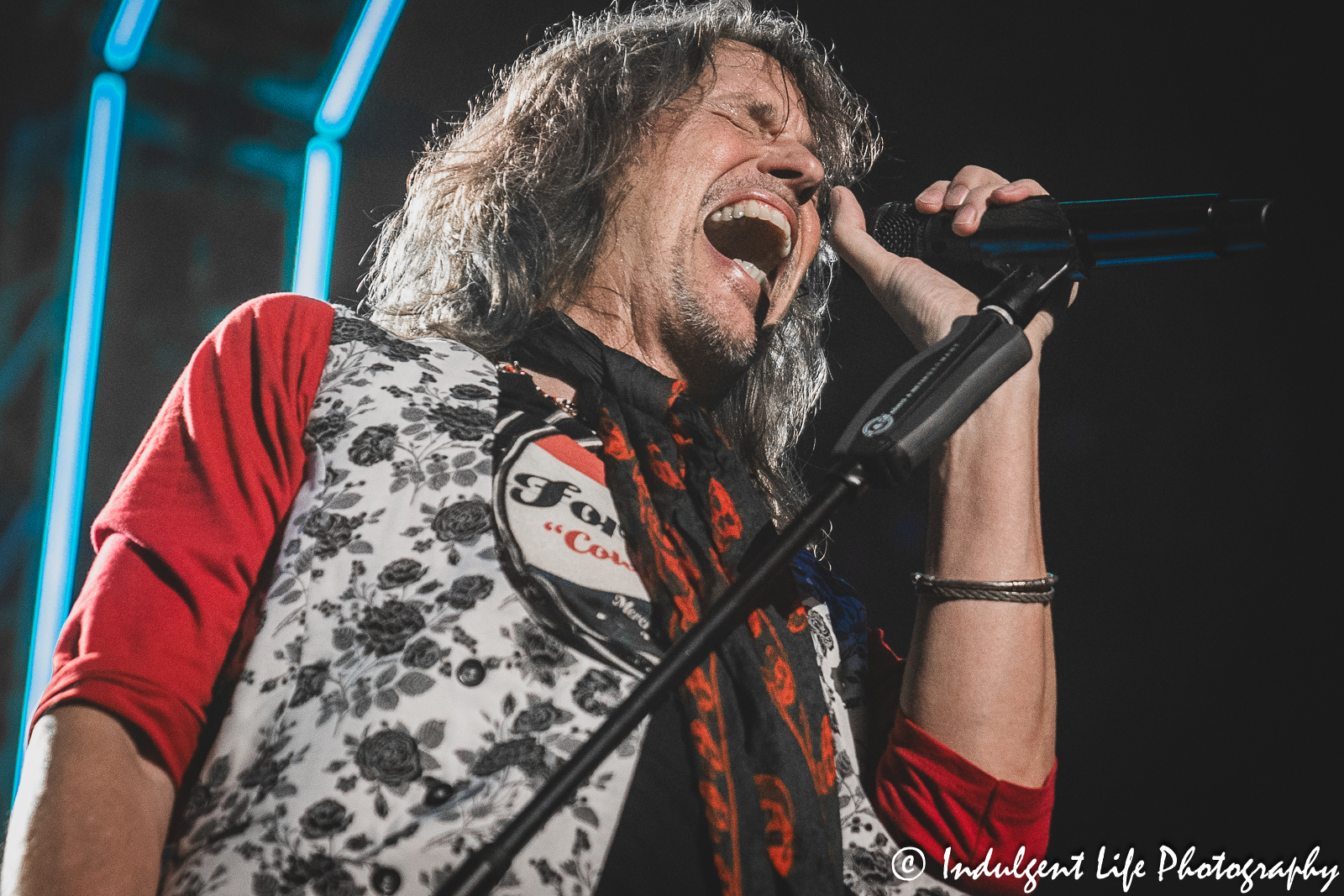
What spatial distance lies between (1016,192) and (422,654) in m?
0.88

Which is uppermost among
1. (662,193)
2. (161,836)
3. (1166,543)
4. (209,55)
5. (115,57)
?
(209,55)

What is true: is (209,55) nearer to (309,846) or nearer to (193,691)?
(193,691)

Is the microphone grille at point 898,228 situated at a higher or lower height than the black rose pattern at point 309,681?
higher

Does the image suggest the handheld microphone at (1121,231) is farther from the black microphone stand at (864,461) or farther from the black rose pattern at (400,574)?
the black rose pattern at (400,574)

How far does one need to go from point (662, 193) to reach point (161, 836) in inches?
41.0

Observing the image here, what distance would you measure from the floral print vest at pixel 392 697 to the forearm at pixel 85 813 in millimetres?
46

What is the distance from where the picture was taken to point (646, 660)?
93 centimetres

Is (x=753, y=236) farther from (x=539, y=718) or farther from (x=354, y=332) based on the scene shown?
(x=539, y=718)

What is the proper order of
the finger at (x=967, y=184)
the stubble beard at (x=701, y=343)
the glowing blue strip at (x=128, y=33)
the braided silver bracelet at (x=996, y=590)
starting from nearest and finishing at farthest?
the braided silver bracelet at (x=996, y=590) < the finger at (x=967, y=184) < the stubble beard at (x=701, y=343) < the glowing blue strip at (x=128, y=33)

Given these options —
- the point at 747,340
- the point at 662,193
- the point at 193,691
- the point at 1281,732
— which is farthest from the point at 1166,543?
the point at 193,691

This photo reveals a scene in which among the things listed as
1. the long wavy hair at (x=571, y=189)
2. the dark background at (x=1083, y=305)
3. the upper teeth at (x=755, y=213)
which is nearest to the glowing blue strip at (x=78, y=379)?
the dark background at (x=1083, y=305)

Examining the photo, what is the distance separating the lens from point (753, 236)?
1.47m

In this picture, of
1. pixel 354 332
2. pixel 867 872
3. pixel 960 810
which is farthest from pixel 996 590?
pixel 354 332

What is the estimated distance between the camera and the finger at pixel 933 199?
1265 mm
